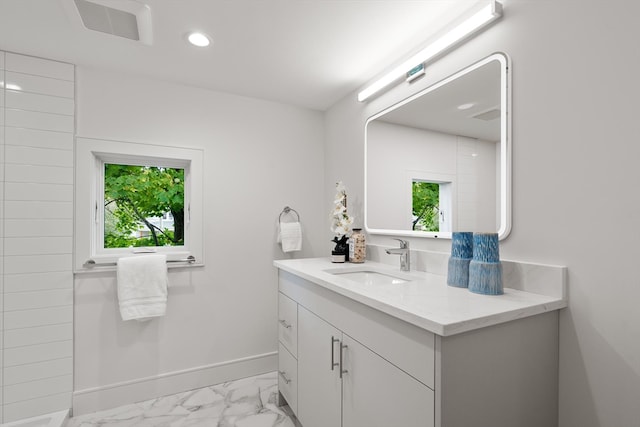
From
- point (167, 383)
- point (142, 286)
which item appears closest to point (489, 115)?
point (142, 286)

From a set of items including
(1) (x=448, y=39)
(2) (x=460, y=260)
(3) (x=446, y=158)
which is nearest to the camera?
(2) (x=460, y=260)

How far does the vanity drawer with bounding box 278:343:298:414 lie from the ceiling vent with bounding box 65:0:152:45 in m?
1.87

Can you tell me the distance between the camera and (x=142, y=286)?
194cm

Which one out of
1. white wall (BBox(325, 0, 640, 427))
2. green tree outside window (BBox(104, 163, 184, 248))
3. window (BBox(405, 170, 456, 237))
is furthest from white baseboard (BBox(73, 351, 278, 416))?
white wall (BBox(325, 0, 640, 427))

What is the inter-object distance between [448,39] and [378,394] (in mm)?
1501

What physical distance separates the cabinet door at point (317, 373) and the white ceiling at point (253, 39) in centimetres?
142

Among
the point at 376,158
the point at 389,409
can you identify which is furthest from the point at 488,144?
the point at 389,409

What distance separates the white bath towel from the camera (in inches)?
74.7

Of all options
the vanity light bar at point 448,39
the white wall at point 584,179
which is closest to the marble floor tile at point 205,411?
the white wall at point 584,179

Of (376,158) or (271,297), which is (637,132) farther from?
(271,297)

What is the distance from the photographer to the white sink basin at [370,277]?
1604 mm

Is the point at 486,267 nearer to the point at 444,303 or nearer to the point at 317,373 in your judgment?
the point at 444,303

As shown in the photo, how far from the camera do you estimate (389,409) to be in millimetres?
1000

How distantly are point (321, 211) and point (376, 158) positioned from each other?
81 cm
